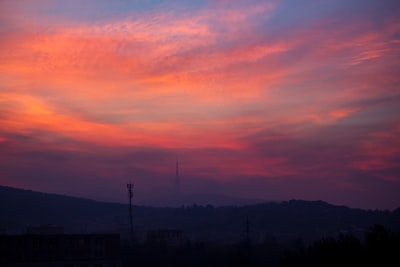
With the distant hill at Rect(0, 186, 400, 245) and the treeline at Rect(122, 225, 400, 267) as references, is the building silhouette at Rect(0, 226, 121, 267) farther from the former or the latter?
the distant hill at Rect(0, 186, 400, 245)

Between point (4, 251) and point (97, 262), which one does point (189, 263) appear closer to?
point (97, 262)

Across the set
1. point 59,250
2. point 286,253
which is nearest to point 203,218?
point 59,250

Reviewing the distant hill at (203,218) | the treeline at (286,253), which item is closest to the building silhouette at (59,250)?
the treeline at (286,253)

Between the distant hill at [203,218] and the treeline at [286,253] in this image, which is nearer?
the treeline at [286,253]

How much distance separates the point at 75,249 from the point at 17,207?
8874 centimetres

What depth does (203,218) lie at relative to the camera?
152 m

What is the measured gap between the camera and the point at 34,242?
6562cm

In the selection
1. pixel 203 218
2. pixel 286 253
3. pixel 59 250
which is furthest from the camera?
pixel 203 218

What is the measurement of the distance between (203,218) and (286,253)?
106368mm

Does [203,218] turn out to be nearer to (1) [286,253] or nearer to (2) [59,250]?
(2) [59,250]

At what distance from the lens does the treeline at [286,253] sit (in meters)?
35.3

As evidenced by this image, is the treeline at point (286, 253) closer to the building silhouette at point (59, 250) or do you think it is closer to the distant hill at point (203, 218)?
the building silhouette at point (59, 250)

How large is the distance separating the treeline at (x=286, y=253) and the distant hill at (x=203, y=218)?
40718 millimetres

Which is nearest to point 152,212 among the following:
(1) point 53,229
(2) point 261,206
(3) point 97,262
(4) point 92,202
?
(4) point 92,202
